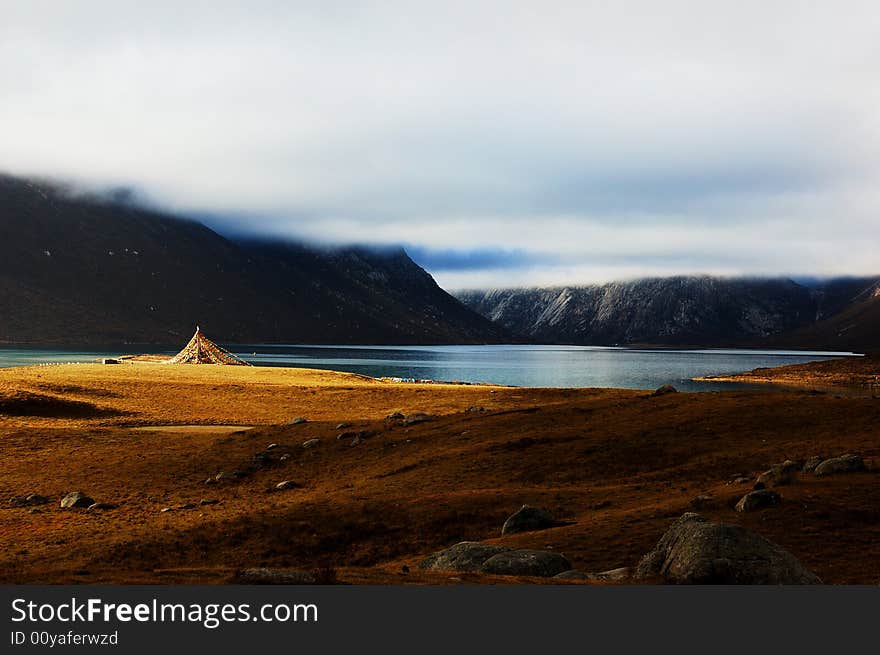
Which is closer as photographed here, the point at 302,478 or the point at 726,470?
the point at 726,470

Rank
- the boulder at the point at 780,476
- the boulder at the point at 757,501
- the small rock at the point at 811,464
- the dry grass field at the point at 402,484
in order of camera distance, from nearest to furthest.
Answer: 1. the dry grass field at the point at 402,484
2. the boulder at the point at 757,501
3. the boulder at the point at 780,476
4. the small rock at the point at 811,464

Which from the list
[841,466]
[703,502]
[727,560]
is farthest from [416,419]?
[727,560]

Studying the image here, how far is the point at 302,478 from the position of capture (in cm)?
4478

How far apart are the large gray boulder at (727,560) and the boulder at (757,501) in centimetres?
867

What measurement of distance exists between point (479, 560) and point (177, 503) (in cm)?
2251

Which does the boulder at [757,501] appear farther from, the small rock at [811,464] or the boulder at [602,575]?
the boulder at [602,575]

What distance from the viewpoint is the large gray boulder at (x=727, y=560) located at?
1761cm

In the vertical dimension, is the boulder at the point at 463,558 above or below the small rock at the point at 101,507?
above

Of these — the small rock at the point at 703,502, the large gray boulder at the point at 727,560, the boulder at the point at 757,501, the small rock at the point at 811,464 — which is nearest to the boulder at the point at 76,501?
the small rock at the point at 703,502

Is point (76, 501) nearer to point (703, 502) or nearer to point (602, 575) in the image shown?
point (602, 575)

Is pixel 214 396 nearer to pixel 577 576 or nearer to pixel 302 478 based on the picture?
pixel 302 478

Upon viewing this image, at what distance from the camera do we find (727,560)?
17844 millimetres

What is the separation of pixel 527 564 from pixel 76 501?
26681 mm

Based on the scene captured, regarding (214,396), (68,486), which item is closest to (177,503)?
(68,486)
